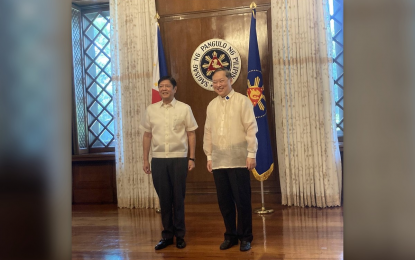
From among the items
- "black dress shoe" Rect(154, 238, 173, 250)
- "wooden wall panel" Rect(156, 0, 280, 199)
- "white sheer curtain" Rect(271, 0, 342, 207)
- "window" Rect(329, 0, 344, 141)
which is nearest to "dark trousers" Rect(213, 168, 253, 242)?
"black dress shoe" Rect(154, 238, 173, 250)

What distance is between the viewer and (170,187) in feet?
8.48

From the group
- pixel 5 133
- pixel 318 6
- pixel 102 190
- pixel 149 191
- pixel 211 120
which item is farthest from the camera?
pixel 102 190

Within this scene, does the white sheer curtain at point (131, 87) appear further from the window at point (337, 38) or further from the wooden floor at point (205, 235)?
the window at point (337, 38)

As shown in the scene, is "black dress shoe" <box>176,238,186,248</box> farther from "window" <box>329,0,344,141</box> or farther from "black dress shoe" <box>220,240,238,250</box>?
"window" <box>329,0,344,141</box>

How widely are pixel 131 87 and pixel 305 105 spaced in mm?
2102

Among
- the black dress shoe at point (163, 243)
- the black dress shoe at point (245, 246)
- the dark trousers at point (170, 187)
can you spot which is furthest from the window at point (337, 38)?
the black dress shoe at point (163, 243)

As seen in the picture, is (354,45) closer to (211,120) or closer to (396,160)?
(396,160)

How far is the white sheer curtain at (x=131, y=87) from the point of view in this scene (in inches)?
170

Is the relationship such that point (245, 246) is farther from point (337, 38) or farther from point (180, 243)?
point (337, 38)

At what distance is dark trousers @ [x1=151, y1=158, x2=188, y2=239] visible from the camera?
2555mm

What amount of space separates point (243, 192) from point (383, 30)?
6.89 feet

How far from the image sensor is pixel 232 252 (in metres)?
2.35

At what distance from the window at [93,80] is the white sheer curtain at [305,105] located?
2349 mm

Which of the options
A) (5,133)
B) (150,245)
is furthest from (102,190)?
(5,133)
